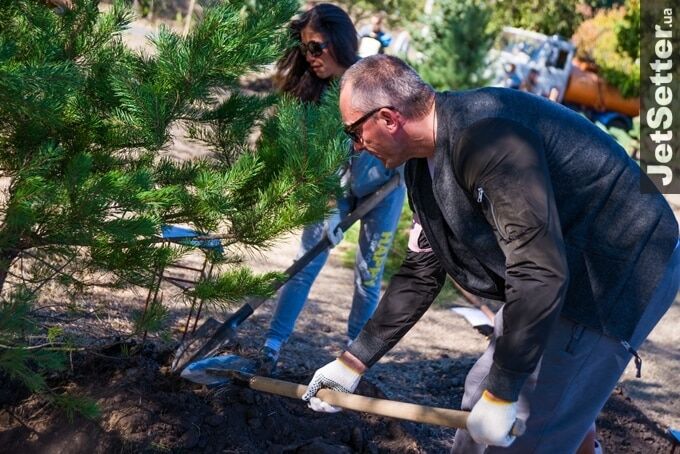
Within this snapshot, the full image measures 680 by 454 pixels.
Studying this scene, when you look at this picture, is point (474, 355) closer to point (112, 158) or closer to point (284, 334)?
point (284, 334)

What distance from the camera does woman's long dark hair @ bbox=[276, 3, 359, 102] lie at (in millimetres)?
3818

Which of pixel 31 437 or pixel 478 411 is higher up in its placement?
pixel 478 411

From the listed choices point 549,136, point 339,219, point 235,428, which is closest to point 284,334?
point 339,219

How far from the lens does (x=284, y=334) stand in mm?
3992

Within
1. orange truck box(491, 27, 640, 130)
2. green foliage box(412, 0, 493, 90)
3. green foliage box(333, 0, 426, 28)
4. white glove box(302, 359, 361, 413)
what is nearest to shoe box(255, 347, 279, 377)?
white glove box(302, 359, 361, 413)

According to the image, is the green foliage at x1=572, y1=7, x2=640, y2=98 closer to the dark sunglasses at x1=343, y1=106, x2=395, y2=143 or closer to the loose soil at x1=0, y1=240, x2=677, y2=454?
the loose soil at x1=0, y1=240, x2=677, y2=454

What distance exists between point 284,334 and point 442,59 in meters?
7.16

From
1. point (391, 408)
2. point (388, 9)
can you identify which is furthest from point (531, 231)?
point (388, 9)

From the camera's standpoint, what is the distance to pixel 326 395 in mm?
2754

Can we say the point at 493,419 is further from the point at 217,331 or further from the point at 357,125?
the point at 217,331

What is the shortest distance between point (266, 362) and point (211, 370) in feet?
1.54

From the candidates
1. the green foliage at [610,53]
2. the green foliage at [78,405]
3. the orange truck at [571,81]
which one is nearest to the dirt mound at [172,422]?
the green foliage at [78,405]

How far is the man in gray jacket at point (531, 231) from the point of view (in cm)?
215

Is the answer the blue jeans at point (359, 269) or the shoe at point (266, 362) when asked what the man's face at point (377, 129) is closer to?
the shoe at point (266, 362)
